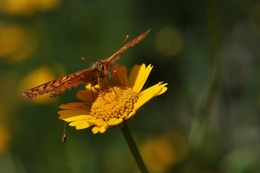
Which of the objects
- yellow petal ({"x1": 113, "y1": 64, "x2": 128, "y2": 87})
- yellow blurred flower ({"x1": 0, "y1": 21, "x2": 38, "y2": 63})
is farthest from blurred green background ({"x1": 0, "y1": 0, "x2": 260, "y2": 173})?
yellow petal ({"x1": 113, "y1": 64, "x2": 128, "y2": 87})

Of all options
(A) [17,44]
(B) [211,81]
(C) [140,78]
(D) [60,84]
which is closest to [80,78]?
(D) [60,84]

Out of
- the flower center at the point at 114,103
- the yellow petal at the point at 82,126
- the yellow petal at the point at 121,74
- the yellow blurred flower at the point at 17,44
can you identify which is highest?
the yellow blurred flower at the point at 17,44

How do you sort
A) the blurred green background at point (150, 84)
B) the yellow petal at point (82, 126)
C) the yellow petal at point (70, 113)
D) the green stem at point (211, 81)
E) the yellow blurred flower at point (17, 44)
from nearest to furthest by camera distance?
the yellow petal at point (82, 126)
the yellow petal at point (70, 113)
the green stem at point (211, 81)
the blurred green background at point (150, 84)
the yellow blurred flower at point (17, 44)

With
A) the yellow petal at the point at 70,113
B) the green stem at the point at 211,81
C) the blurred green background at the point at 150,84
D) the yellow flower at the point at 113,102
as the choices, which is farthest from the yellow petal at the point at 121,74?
the blurred green background at the point at 150,84

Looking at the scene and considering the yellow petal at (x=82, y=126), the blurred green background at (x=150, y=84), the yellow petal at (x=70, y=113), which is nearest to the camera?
the yellow petal at (x=82, y=126)

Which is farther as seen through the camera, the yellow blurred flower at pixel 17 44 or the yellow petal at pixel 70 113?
the yellow blurred flower at pixel 17 44

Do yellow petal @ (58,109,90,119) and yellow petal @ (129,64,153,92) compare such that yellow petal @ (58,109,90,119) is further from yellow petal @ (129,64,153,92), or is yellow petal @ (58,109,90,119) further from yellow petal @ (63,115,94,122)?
yellow petal @ (129,64,153,92)

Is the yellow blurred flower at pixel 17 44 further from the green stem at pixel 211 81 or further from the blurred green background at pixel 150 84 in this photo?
the green stem at pixel 211 81

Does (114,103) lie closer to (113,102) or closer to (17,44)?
(113,102)

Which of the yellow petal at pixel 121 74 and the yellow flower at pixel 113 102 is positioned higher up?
the yellow petal at pixel 121 74
